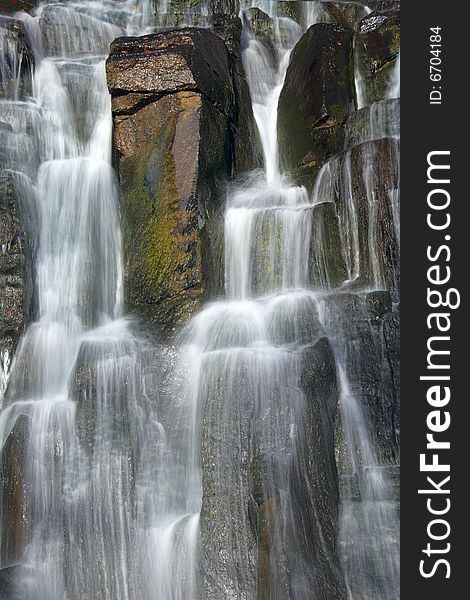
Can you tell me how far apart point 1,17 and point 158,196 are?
6164 mm

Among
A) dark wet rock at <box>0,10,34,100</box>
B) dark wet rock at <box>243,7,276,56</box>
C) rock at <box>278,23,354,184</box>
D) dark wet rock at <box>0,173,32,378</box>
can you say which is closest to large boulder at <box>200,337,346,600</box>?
dark wet rock at <box>0,173,32,378</box>

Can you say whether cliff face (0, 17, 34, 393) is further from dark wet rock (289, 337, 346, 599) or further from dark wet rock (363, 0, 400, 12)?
dark wet rock (363, 0, 400, 12)

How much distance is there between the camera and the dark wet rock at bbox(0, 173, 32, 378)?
34.0 feet

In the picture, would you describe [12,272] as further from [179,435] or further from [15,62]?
[15,62]

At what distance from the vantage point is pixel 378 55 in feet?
46.9

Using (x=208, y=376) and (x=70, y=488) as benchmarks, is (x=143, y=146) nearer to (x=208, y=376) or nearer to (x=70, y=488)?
(x=208, y=376)

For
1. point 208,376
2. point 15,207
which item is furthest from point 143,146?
point 208,376

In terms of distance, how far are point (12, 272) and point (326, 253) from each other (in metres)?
4.10

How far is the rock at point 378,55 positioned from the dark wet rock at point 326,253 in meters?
4.02

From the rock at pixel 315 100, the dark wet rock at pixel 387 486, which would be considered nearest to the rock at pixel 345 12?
the rock at pixel 315 100

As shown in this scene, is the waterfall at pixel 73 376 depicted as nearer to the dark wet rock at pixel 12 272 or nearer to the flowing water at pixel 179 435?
the flowing water at pixel 179 435

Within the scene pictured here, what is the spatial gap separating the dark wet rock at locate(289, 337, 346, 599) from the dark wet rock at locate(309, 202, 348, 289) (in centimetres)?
216

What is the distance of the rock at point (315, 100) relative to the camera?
12.9 m

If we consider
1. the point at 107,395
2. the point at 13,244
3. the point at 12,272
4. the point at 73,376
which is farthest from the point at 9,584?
the point at 13,244
